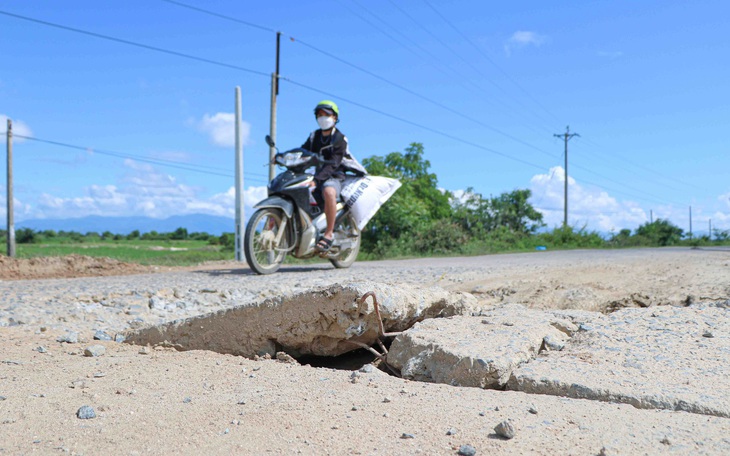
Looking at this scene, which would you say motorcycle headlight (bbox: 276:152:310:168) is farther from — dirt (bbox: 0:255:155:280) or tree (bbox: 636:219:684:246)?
tree (bbox: 636:219:684:246)

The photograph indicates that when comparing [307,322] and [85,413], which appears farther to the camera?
[307,322]

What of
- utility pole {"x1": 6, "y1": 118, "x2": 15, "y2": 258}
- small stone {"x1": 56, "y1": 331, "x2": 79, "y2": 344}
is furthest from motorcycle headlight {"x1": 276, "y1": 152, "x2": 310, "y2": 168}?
utility pole {"x1": 6, "y1": 118, "x2": 15, "y2": 258}

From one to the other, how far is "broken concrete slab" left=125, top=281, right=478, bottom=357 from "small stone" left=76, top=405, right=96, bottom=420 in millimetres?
1200

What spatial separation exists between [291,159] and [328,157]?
22.0 inches

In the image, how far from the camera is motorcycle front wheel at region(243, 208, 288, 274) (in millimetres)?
7688

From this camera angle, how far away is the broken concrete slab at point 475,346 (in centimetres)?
267

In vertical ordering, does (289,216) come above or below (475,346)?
above

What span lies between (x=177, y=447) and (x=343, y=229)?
6972 millimetres

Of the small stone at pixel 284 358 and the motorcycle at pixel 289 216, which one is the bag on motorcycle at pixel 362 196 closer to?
the motorcycle at pixel 289 216

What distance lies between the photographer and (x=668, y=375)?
2566mm

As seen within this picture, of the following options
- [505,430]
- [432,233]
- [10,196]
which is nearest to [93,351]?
[505,430]

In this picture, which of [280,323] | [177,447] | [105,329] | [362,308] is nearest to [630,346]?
[362,308]

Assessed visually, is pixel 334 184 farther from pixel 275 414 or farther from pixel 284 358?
pixel 275 414

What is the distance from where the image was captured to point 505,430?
200cm
